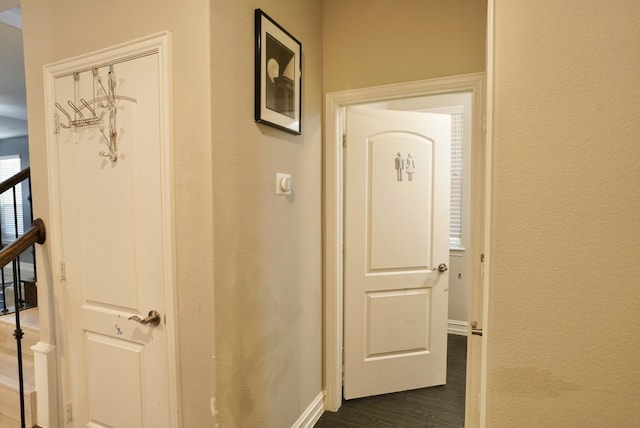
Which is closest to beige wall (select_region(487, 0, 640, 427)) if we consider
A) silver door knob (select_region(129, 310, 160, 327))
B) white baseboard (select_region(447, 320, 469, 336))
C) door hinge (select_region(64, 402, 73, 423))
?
silver door knob (select_region(129, 310, 160, 327))

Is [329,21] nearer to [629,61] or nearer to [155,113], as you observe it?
[155,113]

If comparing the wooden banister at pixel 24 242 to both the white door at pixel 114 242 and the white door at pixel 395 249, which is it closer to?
the white door at pixel 114 242

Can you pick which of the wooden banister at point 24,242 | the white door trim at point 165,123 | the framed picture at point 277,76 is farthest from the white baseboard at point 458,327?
the wooden banister at point 24,242

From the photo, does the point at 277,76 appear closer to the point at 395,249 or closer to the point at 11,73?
the point at 395,249

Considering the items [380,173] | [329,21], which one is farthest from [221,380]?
[329,21]

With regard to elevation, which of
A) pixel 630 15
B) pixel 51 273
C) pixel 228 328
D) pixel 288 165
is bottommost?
pixel 228 328

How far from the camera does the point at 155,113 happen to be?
4.19 ft

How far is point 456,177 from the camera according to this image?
10.6 feet

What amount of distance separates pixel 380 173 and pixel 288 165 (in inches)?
31.7

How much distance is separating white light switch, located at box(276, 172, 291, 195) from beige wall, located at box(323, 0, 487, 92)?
80cm

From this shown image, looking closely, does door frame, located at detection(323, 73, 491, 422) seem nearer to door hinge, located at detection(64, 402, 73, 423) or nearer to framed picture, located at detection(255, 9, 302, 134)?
framed picture, located at detection(255, 9, 302, 134)

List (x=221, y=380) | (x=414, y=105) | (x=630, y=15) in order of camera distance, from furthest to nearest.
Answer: (x=414, y=105)
(x=221, y=380)
(x=630, y=15)

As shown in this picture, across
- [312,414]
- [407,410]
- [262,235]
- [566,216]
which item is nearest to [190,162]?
[262,235]

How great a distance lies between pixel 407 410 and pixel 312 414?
685 mm
